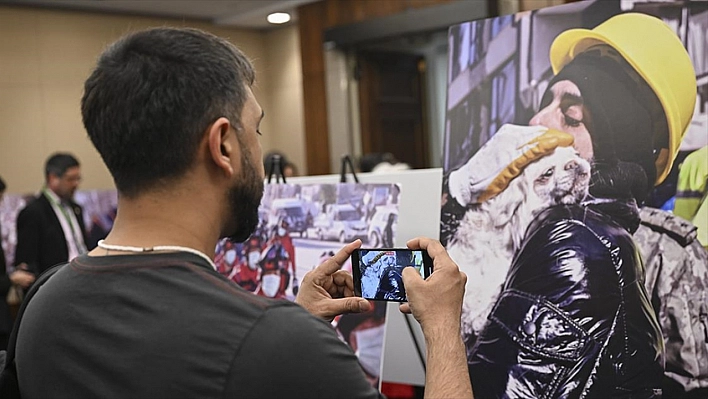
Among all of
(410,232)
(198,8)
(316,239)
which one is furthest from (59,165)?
(410,232)

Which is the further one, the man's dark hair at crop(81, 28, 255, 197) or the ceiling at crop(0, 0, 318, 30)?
the ceiling at crop(0, 0, 318, 30)

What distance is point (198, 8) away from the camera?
A: 19.8ft

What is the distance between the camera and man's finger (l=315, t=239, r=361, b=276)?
1.56 metres

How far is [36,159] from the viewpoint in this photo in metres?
7.09

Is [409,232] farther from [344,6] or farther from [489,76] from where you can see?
[344,6]

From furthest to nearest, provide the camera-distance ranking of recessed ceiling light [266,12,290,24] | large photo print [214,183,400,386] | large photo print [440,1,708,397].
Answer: recessed ceiling light [266,12,290,24]
large photo print [214,183,400,386]
large photo print [440,1,708,397]

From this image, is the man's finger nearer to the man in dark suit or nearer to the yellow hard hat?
the yellow hard hat

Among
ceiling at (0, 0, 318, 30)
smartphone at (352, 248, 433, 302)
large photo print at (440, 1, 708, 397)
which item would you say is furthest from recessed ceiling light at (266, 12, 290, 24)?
smartphone at (352, 248, 433, 302)

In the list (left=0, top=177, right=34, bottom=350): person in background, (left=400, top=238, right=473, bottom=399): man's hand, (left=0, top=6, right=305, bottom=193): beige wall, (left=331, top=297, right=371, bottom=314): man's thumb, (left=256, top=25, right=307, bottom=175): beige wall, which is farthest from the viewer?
(left=256, top=25, right=307, bottom=175): beige wall

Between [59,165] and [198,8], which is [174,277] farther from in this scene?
[198,8]

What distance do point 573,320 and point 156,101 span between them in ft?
4.09

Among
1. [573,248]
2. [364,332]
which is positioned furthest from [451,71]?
[364,332]

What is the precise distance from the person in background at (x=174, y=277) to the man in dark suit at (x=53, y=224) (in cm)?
381

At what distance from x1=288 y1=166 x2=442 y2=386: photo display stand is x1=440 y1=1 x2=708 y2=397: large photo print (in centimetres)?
46
